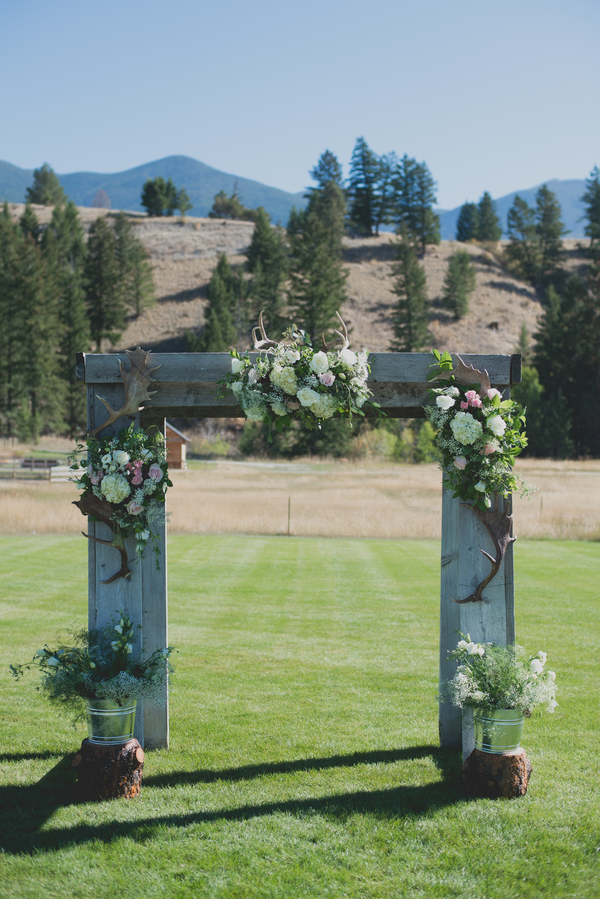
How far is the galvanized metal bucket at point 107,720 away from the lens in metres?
4.35

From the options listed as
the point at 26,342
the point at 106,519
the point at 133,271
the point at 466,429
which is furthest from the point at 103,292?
the point at 466,429

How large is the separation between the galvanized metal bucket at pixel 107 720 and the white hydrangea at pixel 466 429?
2721 millimetres

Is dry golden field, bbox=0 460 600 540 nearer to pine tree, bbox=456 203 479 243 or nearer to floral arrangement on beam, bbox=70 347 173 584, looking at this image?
floral arrangement on beam, bbox=70 347 173 584

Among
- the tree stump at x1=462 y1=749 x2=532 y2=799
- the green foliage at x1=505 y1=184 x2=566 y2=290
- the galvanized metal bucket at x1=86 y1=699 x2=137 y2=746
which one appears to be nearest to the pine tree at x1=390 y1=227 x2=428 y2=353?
the green foliage at x1=505 y1=184 x2=566 y2=290

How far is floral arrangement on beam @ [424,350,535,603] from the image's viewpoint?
A: 175 inches

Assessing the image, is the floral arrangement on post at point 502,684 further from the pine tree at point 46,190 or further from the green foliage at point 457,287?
the pine tree at point 46,190

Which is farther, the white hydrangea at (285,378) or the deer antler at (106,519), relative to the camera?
the deer antler at (106,519)

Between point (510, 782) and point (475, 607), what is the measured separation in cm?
109

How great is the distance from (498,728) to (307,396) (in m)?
2.39

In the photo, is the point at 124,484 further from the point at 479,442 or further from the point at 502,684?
the point at 502,684

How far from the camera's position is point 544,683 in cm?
430

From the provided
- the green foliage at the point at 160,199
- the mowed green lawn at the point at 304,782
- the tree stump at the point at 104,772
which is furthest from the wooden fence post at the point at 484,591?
the green foliage at the point at 160,199

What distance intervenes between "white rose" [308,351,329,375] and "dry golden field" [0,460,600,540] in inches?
260

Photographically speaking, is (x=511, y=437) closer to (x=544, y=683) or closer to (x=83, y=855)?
(x=544, y=683)
